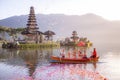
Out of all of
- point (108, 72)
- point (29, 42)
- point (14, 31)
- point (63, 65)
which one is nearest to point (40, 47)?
point (29, 42)

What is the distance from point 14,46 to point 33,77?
65.5 metres

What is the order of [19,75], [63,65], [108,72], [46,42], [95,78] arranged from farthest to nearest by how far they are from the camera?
[46,42], [63,65], [108,72], [19,75], [95,78]

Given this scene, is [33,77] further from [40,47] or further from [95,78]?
[40,47]

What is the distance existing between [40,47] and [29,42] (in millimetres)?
4299

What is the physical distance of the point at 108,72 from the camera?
136ft

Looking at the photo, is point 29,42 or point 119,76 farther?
point 29,42

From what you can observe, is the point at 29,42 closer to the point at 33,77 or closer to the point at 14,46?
the point at 14,46

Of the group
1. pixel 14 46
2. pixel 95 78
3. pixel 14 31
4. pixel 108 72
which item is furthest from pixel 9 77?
pixel 14 31

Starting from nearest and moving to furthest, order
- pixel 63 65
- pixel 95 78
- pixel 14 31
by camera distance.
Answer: pixel 95 78, pixel 63 65, pixel 14 31

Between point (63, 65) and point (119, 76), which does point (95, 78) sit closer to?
point (119, 76)

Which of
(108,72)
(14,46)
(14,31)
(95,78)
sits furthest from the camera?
(14,31)

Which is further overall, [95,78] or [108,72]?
[108,72]

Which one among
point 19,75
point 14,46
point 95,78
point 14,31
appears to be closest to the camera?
point 95,78

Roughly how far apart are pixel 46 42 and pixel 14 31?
23.8m
